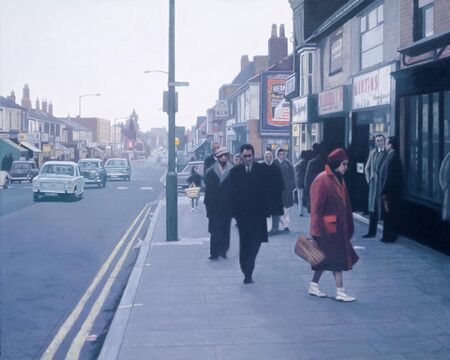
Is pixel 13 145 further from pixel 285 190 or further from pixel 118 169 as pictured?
pixel 285 190

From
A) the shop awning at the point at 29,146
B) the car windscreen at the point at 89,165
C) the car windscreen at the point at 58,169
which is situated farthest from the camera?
the shop awning at the point at 29,146

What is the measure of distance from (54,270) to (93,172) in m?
28.1

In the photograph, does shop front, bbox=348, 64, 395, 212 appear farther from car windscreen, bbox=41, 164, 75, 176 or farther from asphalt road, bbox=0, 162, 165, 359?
car windscreen, bbox=41, 164, 75, 176

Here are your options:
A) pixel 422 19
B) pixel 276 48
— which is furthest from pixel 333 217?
pixel 276 48

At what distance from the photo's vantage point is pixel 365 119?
18.7m

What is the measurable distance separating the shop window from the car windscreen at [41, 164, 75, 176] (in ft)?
58.7

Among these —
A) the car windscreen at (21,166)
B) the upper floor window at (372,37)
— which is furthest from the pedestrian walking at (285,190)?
the car windscreen at (21,166)

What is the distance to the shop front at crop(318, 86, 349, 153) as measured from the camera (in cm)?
1998

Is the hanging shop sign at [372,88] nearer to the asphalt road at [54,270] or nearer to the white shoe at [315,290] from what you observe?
the asphalt road at [54,270]

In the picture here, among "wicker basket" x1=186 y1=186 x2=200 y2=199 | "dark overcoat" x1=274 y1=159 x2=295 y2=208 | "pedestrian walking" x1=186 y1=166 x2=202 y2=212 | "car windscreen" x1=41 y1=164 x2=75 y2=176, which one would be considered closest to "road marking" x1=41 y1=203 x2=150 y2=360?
"dark overcoat" x1=274 y1=159 x2=295 y2=208

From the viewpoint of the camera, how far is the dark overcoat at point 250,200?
955 cm

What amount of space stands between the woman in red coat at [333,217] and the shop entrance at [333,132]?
13924 mm

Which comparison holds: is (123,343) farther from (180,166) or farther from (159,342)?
(180,166)

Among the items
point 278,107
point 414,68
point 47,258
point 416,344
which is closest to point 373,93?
point 414,68
